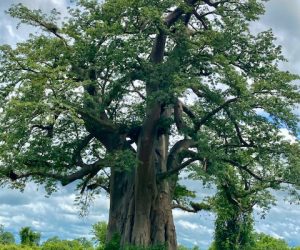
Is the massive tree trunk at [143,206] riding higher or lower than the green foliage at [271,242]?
lower

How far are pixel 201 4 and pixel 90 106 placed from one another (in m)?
5.97

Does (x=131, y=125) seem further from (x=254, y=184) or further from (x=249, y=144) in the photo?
(x=254, y=184)

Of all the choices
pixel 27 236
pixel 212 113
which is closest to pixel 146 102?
pixel 212 113

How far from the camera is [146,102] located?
2100 centimetres

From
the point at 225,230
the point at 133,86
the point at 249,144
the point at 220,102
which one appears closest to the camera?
the point at 220,102

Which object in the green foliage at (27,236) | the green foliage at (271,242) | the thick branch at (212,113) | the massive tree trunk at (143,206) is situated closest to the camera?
the thick branch at (212,113)

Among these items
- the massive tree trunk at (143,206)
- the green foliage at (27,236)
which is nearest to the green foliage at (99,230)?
the green foliage at (27,236)

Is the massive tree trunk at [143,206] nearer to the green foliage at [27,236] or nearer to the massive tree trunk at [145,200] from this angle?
the massive tree trunk at [145,200]

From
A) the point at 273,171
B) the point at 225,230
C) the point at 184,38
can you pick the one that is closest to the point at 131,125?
the point at 184,38

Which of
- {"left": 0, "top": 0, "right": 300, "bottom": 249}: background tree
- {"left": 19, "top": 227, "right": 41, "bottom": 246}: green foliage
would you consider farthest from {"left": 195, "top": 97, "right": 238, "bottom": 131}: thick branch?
{"left": 19, "top": 227, "right": 41, "bottom": 246}: green foliage

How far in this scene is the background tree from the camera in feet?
64.2

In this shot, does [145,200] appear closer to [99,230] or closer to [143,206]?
[143,206]

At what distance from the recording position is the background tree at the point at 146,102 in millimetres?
19578

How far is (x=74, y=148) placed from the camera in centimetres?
2147
